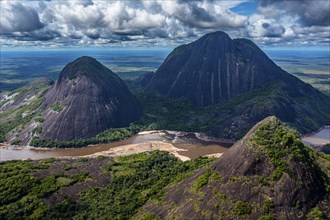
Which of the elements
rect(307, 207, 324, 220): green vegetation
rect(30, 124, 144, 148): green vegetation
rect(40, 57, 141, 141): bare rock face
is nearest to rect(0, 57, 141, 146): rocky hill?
rect(40, 57, 141, 141): bare rock face

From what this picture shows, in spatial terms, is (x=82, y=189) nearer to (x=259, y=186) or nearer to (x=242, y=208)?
(x=242, y=208)

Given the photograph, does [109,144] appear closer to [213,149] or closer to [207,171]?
[213,149]

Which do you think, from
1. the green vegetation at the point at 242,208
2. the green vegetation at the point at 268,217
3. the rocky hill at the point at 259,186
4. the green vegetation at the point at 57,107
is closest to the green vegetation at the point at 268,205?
the rocky hill at the point at 259,186

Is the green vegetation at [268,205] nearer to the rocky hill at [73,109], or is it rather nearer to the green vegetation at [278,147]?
the green vegetation at [278,147]

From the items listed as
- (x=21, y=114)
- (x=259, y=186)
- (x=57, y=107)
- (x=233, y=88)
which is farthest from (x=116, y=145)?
(x=233, y=88)

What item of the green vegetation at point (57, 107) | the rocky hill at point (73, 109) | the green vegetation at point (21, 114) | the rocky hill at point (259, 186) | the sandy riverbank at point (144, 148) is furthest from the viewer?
the green vegetation at point (57, 107)

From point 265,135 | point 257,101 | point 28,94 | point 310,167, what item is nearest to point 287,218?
point 310,167
